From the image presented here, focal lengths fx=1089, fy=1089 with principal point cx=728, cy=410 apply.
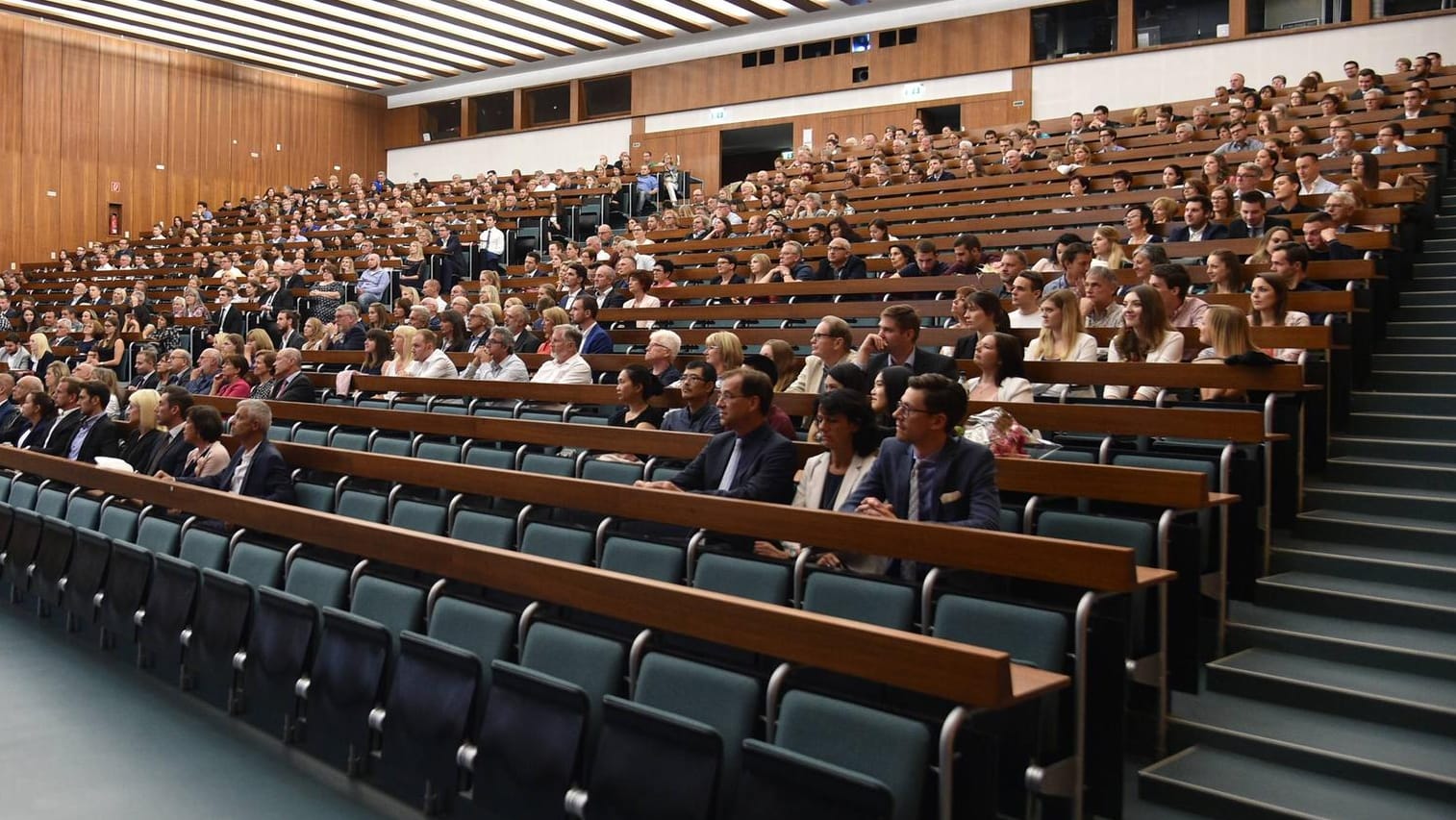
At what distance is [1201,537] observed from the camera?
2.08 meters

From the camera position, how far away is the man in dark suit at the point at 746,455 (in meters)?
2.50

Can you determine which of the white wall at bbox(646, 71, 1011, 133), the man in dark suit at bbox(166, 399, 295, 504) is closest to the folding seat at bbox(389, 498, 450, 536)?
the man in dark suit at bbox(166, 399, 295, 504)

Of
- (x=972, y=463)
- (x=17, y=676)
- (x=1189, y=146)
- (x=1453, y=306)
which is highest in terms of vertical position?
(x=1189, y=146)

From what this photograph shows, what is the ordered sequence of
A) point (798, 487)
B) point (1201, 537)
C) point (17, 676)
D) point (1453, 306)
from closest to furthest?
point (1201, 537) → point (798, 487) → point (17, 676) → point (1453, 306)

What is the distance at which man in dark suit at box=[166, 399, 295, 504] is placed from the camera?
319cm

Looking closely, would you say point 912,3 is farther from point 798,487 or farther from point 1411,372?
point 798,487

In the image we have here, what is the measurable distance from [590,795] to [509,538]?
3.32 ft

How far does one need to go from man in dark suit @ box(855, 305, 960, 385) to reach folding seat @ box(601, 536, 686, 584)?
1017 mm

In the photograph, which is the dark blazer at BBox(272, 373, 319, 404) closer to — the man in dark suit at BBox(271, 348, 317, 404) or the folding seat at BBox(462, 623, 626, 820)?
the man in dark suit at BBox(271, 348, 317, 404)

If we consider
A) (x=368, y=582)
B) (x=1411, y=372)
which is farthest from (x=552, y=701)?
(x=1411, y=372)

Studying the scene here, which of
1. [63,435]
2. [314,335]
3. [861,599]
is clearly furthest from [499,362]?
[861,599]

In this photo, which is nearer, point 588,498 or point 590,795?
point 590,795

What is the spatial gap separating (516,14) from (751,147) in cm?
298

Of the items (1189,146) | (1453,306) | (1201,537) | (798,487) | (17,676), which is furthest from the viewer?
(1189,146)
